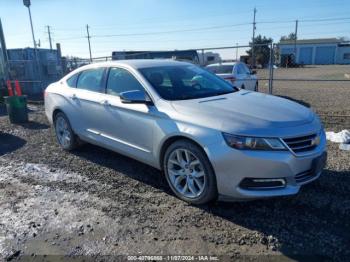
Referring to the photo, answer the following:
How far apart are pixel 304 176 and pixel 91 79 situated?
3.58m

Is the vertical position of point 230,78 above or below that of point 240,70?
below

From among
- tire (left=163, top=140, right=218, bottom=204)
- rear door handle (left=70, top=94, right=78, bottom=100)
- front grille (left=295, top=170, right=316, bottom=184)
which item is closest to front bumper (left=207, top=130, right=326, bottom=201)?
front grille (left=295, top=170, right=316, bottom=184)

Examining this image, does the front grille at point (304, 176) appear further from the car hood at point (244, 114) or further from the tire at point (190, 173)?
the tire at point (190, 173)

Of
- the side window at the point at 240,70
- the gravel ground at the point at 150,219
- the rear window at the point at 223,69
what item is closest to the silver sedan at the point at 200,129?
the gravel ground at the point at 150,219

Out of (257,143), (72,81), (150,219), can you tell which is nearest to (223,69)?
(72,81)

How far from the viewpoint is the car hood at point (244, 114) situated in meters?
3.43

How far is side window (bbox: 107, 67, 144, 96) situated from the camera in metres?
4.60

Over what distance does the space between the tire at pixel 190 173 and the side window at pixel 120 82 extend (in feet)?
3.56

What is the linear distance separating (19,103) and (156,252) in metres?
7.72

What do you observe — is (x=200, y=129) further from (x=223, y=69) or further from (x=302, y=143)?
(x=223, y=69)

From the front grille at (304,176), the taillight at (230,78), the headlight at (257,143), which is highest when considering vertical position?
the headlight at (257,143)

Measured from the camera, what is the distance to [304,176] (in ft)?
11.7

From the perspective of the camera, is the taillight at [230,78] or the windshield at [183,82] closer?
the windshield at [183,82]

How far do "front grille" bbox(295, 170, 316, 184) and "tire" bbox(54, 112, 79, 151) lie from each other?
393 cm
